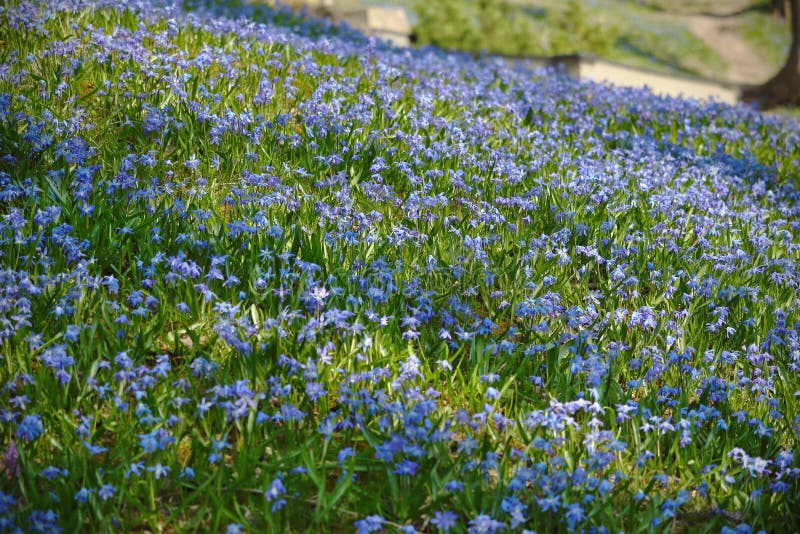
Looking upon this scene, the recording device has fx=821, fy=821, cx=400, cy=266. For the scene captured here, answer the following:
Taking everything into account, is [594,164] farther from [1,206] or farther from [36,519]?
[36,519]

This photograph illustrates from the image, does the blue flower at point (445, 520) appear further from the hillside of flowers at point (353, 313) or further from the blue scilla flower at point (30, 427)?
the blue scilla flower at point (30, 427)

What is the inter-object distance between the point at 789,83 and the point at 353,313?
16259mm

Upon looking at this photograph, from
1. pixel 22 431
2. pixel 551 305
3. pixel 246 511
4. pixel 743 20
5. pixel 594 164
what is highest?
pixel 743 20

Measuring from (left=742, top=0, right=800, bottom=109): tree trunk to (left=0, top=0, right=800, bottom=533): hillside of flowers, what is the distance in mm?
10800

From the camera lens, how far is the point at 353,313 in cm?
428

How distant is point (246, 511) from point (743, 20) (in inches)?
1532

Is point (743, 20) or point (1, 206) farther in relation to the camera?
point (743, 20)

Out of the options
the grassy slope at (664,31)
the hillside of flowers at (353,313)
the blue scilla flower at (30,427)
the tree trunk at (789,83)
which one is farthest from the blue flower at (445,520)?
the grassy slope at (664,31)

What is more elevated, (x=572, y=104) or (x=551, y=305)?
(x=572, y=104)

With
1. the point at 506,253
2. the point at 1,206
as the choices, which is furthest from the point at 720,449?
the point at 1,206

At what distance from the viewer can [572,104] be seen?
9.79 m

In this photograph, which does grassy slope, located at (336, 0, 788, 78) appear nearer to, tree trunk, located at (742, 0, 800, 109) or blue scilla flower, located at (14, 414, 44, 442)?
tree trunk, located at (742, 0, 800, 109)

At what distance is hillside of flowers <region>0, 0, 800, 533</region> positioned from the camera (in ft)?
11.6

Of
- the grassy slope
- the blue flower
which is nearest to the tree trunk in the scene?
the grassy slope
